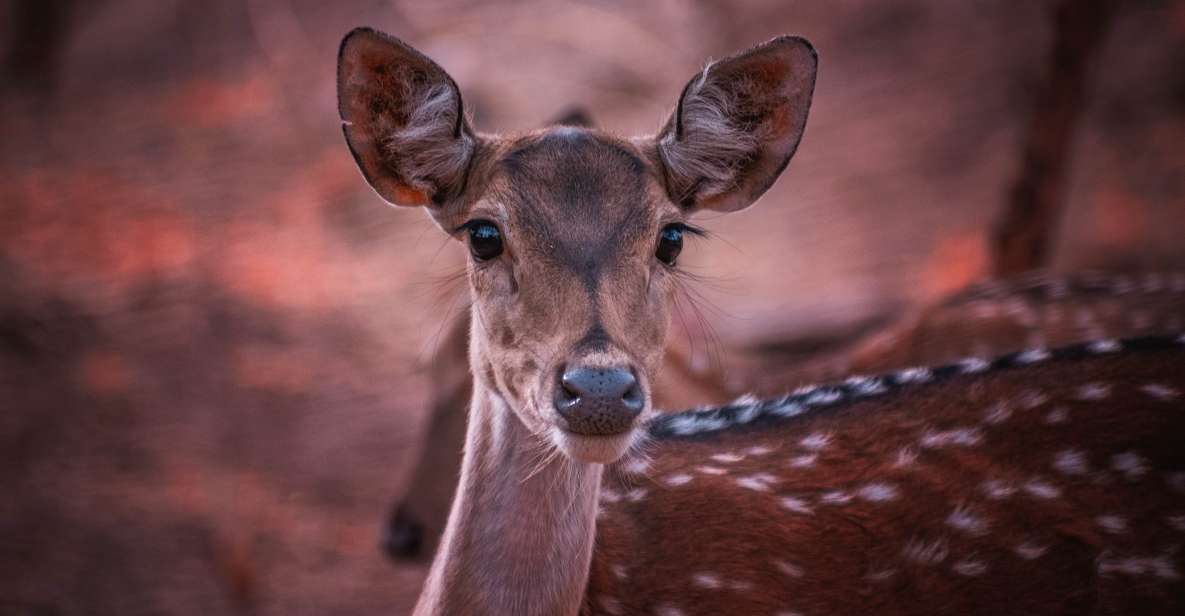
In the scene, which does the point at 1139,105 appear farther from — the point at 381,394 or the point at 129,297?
the point at 129,297

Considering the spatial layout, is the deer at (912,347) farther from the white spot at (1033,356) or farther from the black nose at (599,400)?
the black nose at (599,400)

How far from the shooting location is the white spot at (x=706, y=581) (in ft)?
10.4

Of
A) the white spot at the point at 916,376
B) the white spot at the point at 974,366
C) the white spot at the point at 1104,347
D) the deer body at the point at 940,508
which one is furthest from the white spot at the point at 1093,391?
the white spot at the point at 916,376

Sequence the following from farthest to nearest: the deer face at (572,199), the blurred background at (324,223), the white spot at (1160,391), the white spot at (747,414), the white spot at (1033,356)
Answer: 1. the blurred background at (324,223)
2. the white spot at (747,414)
3. the white spot at (1033,356)
4. the white spot at (1160,391)
5. the deer face at (572,199)

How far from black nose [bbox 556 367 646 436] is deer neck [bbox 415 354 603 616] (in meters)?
0.33

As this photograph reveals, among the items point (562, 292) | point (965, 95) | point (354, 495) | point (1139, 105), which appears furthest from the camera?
point (965, 95)

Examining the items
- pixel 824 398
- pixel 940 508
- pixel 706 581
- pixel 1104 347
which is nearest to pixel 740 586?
pixel 706 581

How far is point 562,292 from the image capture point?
9.16 feet

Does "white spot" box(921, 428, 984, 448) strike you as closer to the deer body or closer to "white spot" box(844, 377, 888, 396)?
the deer body

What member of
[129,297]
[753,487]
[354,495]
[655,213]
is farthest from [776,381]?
[129,297]

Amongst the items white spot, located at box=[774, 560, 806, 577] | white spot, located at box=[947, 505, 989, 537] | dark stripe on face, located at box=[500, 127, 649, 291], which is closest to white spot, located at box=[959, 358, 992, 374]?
white spot, located at box=[947, 505, 989, 537]

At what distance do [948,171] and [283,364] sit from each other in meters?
4.94

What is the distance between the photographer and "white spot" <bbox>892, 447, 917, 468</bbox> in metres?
3.39

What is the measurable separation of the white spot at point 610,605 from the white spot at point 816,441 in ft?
2.53
